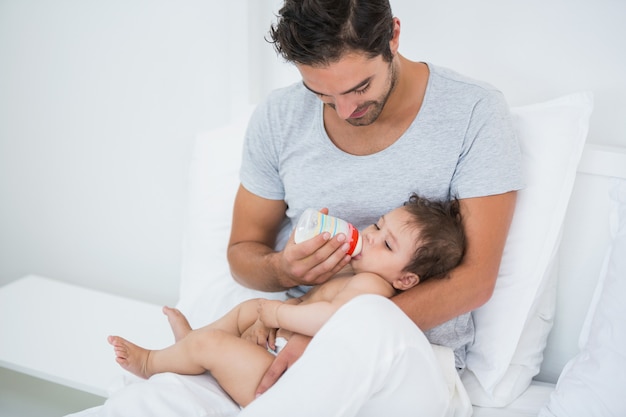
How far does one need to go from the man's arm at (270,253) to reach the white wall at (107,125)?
0.54 meters

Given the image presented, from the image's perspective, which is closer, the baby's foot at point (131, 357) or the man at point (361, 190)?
the man at point (361, 190)

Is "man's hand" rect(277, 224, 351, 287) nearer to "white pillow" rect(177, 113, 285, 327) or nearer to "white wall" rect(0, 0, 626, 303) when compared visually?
"white pillow" rect(177, 113, 285, 327)

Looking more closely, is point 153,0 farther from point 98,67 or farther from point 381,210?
point 381,210

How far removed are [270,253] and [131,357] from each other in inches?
15.9

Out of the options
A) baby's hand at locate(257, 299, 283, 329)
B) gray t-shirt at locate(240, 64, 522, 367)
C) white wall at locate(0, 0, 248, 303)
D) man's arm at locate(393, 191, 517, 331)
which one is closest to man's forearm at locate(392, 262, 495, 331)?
man's arm at locate(393, 191, 517, 331)

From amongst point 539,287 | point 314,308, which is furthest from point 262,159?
point 539,287

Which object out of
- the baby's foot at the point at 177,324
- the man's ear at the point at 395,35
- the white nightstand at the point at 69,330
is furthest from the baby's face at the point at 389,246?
the white nightstand at the point at 69,330

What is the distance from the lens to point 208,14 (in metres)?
2.02

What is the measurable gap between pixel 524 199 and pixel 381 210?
0.33 metres

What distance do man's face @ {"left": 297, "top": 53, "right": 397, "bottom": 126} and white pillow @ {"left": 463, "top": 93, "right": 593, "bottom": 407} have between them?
15.0 inches

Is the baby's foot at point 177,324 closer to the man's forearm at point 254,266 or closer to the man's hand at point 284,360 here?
the man's forearm at point 254,266

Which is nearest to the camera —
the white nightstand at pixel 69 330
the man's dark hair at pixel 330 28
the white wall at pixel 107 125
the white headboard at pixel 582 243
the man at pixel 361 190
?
the man at pixel 361 190

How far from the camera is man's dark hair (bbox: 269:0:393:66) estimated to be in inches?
44.4

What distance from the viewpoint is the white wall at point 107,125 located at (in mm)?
2100
